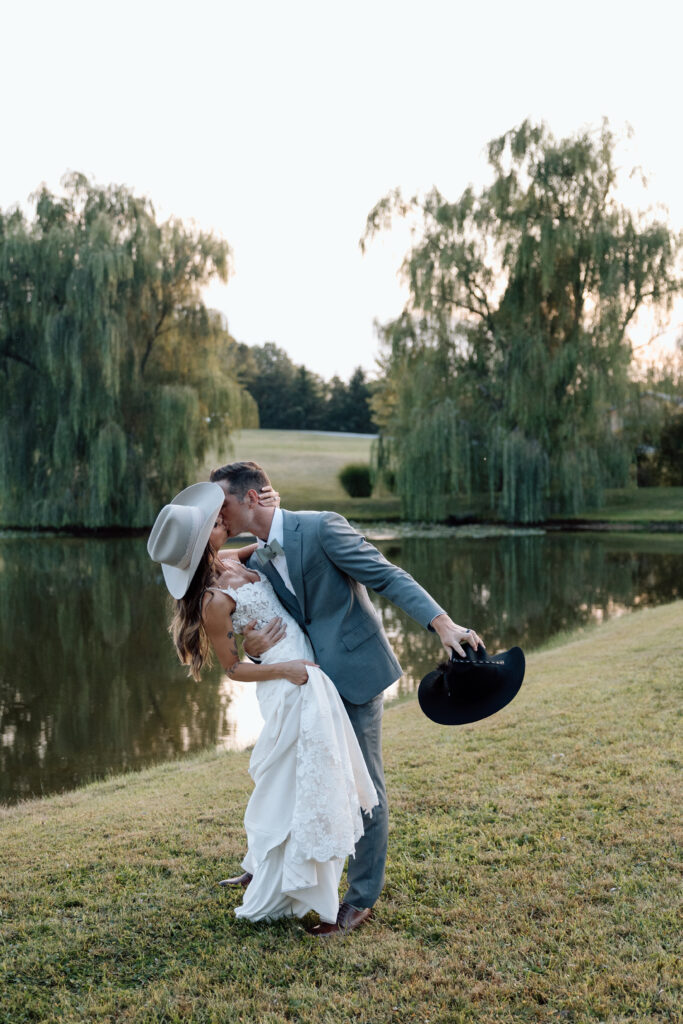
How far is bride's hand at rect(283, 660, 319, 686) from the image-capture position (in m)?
3.16

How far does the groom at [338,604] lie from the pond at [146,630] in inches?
155

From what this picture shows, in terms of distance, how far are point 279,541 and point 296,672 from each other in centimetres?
48

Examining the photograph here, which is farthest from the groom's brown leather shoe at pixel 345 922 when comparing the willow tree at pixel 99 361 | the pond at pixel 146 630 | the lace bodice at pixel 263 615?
the willow tree at pixel 99 361

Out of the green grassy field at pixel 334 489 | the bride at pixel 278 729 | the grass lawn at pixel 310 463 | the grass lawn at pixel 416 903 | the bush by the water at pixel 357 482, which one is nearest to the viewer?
the grass lawn at pixel 416 903

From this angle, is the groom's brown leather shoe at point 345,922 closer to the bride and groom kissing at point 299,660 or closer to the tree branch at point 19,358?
the bride and groom kissing at point 299,660

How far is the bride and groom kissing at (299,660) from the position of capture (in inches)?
122

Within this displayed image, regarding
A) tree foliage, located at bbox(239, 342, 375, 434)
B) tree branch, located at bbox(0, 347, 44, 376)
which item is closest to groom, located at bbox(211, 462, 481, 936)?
tree branch, located at bbox(0, 347, 44, 376)

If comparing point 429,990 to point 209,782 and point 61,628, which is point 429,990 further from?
point 61,628

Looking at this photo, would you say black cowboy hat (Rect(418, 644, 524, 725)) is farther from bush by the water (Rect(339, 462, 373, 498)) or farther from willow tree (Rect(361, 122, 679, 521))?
bush by the water (Rect(339, 462, 373, 498))

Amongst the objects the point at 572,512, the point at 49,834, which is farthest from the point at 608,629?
the point at 572,512

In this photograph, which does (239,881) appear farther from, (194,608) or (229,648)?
(194,608)

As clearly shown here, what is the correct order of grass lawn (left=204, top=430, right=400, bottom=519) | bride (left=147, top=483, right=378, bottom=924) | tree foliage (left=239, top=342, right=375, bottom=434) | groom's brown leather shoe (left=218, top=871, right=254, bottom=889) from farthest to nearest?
tree foliage (left=239, top=342, right=375, bottom=434) → grass lawn (left=204, top=430, right=400, bottom=519) → groom's brown leather shoe (left=218, top=871, right=254, bottom=889) → bride (left=147, top=483, right=378, bottom=924)

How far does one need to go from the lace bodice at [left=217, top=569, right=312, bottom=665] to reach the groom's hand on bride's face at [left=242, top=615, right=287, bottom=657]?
0.01 metres

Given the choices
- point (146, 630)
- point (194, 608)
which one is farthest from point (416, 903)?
point (146, 630)
